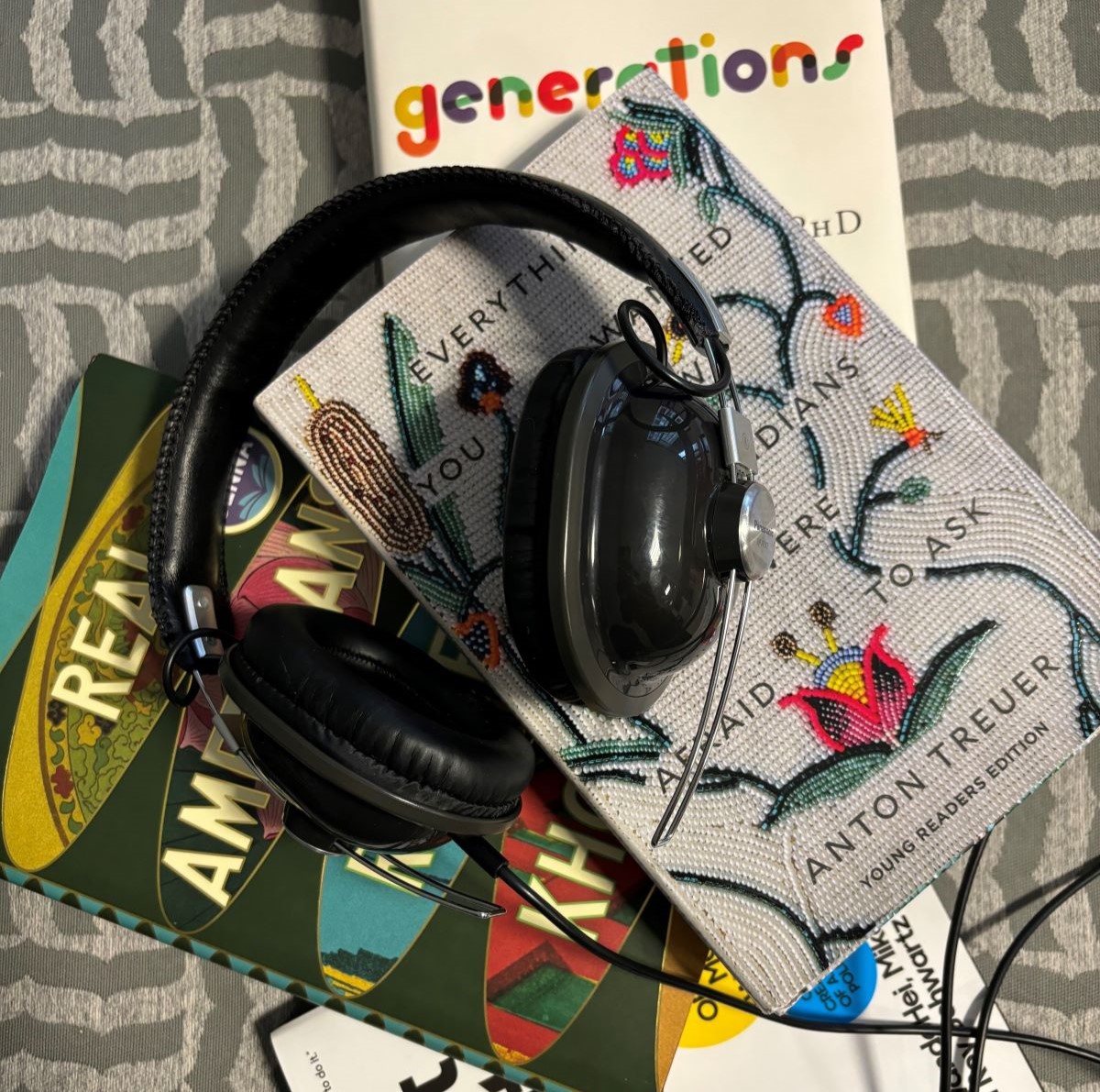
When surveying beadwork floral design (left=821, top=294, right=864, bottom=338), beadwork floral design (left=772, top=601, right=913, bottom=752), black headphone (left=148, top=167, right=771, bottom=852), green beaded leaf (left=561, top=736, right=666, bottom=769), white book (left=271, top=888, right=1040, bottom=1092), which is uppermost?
beadwork floral design (left=821, top=294, right=864, bottom=338)

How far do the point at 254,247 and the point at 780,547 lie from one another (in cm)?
40

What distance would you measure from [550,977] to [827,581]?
0.29 m

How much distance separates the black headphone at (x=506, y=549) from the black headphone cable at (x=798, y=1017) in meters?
0.09

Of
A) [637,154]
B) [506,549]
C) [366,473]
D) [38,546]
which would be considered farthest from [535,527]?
[38,546]

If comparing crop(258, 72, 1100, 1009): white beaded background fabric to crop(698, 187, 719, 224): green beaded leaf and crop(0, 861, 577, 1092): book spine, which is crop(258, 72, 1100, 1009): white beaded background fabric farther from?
crop(0, 861, 577, 1092): book spine

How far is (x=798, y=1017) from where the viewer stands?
1.86ft

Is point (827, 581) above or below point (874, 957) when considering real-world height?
above

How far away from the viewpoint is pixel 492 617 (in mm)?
520

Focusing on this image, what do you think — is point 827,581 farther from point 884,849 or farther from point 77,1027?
point 77,1027

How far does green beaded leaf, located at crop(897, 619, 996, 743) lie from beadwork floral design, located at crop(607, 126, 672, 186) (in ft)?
1.01

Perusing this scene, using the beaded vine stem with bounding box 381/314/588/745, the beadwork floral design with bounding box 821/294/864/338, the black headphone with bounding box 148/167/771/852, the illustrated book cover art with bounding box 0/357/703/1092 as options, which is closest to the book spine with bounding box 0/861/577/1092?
the illustrated book cover art with bounding box 0/357/703/1092

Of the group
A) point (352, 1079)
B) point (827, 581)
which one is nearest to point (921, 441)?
point (827, 581)

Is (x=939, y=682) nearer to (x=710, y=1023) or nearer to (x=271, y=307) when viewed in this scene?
(x=710, y=1023)

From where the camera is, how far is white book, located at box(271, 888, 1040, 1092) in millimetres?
575
